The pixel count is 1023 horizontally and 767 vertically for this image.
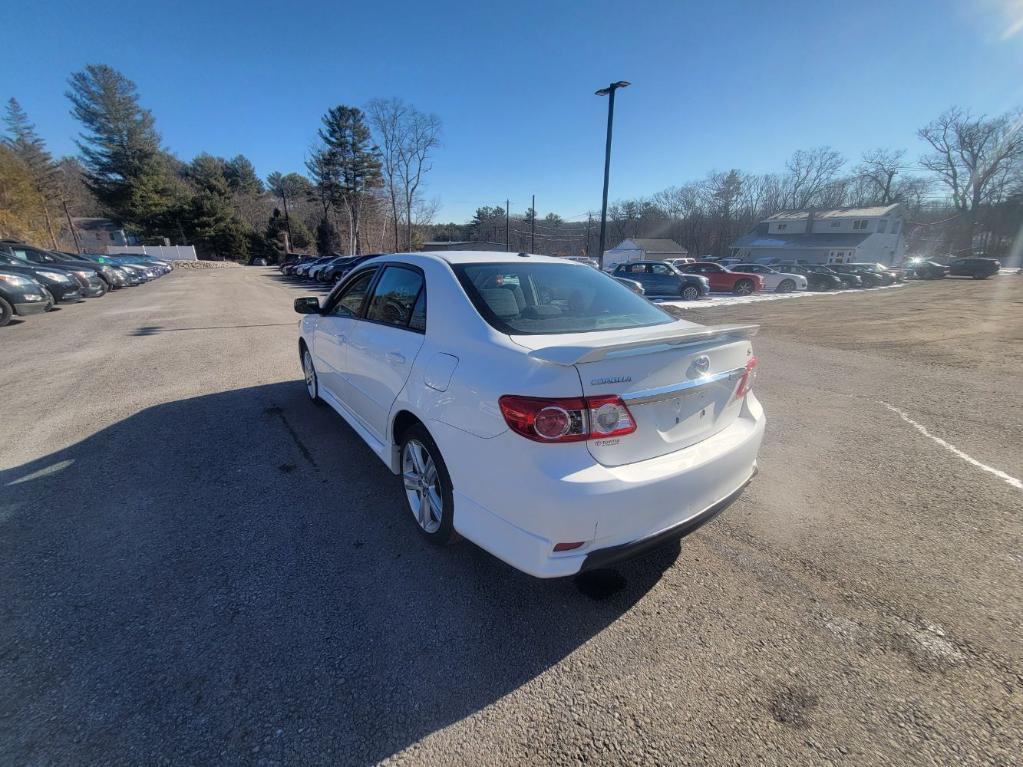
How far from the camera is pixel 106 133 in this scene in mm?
50719

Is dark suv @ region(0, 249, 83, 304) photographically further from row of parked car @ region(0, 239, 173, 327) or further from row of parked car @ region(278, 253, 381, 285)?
row of parked car @ region(278, 253, 381, 285)

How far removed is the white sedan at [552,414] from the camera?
1.83m

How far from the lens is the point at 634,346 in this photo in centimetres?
193

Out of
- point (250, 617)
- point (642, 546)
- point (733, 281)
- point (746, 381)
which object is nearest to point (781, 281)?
point (733, 281)

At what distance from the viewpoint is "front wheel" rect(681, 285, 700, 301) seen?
19594 mm

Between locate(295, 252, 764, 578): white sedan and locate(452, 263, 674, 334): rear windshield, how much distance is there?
15 millimetres

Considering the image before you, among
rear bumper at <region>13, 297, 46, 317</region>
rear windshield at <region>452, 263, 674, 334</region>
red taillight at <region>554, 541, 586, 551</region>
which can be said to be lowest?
rear bumper at <region>13, 297, 46, 317</region>

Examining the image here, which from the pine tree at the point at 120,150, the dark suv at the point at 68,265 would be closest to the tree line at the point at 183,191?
the pine tree at the point at 120,150

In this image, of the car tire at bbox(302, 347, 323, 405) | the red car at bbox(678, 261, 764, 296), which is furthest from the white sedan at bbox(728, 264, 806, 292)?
the car tire at bbox(302, 347, 323, 405)

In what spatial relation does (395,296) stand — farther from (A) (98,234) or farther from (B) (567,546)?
(A) (98,234)

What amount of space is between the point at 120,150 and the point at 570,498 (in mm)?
72674

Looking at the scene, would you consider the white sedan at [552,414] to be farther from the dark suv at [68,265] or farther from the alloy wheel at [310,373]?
the dark suv at [68,265]

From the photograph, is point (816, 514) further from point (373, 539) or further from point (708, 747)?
point (373, 539)

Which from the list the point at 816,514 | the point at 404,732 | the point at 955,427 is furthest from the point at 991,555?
the point at 404,732
